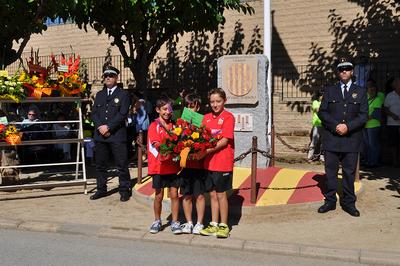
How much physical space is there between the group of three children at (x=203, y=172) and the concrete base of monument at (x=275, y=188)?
1.14m

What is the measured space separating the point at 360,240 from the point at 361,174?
14.6 ft

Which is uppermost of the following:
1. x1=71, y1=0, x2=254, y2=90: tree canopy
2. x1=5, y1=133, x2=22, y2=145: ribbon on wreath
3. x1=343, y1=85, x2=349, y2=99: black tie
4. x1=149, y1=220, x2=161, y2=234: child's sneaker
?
x1=71, y1=0, x2=254, y2=90: tree canopy

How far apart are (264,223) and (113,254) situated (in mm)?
2139

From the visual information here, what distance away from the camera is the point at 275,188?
8039 mm

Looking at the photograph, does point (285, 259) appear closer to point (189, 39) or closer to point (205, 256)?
point (205, 256)

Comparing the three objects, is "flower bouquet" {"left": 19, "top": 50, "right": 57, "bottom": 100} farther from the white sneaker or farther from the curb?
the white sneaker

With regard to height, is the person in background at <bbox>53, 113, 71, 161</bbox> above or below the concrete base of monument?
above

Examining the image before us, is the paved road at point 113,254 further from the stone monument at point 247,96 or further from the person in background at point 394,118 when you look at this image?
the person in background at point 394,118

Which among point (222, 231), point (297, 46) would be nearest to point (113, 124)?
point (222, 231)

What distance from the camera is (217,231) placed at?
6.01 m

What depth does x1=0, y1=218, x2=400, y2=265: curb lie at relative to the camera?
531cm

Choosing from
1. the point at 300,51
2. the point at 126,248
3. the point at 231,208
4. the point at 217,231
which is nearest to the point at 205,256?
the point at 217,231

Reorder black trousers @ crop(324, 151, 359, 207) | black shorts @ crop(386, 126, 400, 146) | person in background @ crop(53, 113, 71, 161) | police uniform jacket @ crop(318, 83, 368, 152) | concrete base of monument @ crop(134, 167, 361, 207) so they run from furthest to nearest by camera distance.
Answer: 1. person in background @ crop(53, 113, 71, 161)
2. black shorts @ crop(386, 126, 400, 146)
3. concrete base of monument @ crop(134, 167, 361, 207)
4. black trousers @ crop(324, 151, 359, 207)
5. police uniform jacket @ crop(318, 83, 368, 152)

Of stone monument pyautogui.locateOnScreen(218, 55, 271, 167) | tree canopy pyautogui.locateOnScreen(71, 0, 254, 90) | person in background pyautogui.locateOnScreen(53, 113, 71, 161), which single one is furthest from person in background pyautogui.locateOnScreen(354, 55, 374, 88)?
person in background pyautogui.locateOnScreen(53, 113, 71, 161)
